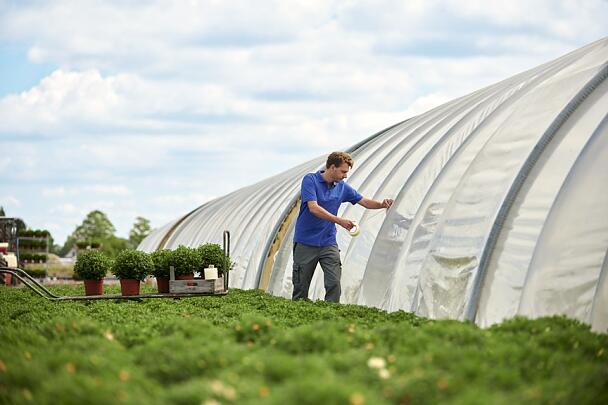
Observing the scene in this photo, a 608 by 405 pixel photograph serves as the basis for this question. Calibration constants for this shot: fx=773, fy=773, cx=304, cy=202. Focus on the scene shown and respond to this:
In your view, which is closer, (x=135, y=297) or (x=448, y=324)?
(x=448, y=324)

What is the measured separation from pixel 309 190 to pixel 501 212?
3.07m

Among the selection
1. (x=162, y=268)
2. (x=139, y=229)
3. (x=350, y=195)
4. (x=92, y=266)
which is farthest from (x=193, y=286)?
(x=139, y=229)

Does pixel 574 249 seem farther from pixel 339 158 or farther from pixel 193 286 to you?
pixel 193 286

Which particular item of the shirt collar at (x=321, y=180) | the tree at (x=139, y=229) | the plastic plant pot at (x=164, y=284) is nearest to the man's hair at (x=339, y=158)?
the shirt collar at (x=321, y=180)

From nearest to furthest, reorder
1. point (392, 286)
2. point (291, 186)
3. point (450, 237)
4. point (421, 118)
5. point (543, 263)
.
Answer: point (543, 263), point (450, 237), point (392, 286), point (421, 118), point (291, 186)

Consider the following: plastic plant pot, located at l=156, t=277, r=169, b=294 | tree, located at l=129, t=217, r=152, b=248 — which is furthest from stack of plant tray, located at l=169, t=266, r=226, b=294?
tree, located at l=129, t=217, r=152, b=248

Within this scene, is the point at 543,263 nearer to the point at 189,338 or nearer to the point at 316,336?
the point at 316,336

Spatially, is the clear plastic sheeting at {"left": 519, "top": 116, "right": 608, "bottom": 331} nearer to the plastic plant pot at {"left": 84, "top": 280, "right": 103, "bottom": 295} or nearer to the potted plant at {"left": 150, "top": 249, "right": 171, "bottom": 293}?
the potted plant at {"left": 150, "top": 249, "right": 171, "bottom": 293}

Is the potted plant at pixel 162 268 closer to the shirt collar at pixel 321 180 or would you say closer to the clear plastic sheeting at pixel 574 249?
the shirt collar at pixel 321 180

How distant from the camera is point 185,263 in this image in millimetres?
12375

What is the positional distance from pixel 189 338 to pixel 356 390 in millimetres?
2546

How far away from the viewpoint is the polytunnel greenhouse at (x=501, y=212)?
7.68m

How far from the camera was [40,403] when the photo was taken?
14.8 feet

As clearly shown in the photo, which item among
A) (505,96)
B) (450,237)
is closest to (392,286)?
(450,237)
